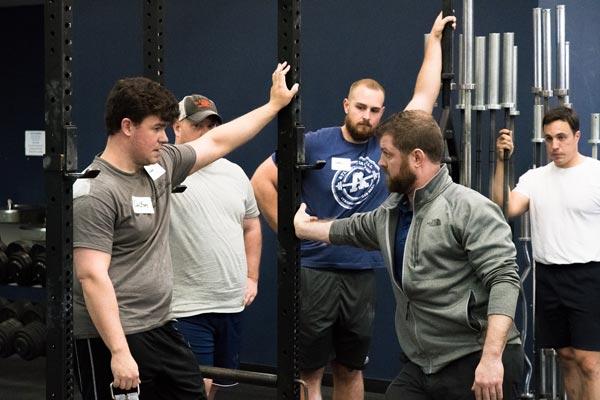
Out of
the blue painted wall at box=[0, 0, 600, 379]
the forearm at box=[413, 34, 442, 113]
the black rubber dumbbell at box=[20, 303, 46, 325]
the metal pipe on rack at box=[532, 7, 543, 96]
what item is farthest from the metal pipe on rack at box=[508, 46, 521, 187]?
the black rubber dumbbell at box=[20, 303, 46, 325]

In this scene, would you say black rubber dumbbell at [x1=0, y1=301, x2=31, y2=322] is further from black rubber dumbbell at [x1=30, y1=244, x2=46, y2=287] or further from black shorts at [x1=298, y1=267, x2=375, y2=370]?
black shorts at [x1=298, y1=267, x2=375, y2=370]

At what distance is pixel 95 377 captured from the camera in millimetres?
3195

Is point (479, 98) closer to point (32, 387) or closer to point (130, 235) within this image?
point (130, 235)

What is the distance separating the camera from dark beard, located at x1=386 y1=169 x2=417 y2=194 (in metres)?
3.13

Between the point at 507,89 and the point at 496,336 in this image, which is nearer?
the point at 496,336

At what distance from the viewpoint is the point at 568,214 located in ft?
16.6

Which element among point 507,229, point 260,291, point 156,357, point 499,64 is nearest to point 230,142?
point 156,357

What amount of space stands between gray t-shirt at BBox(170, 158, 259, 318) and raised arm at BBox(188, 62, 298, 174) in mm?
831

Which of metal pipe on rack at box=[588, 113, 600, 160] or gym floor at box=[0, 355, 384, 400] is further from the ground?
metal pipe on rack at box=[588, 113, 600, 160]

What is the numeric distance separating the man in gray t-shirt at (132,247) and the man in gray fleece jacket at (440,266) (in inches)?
15.8

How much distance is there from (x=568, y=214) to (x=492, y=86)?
2.43 ft

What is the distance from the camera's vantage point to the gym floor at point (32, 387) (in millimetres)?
6234

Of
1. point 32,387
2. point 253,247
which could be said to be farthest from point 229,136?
point 32,387

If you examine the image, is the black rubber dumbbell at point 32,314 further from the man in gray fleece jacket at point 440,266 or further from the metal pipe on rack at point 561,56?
the man in gray fleece jacket at point 440,266
